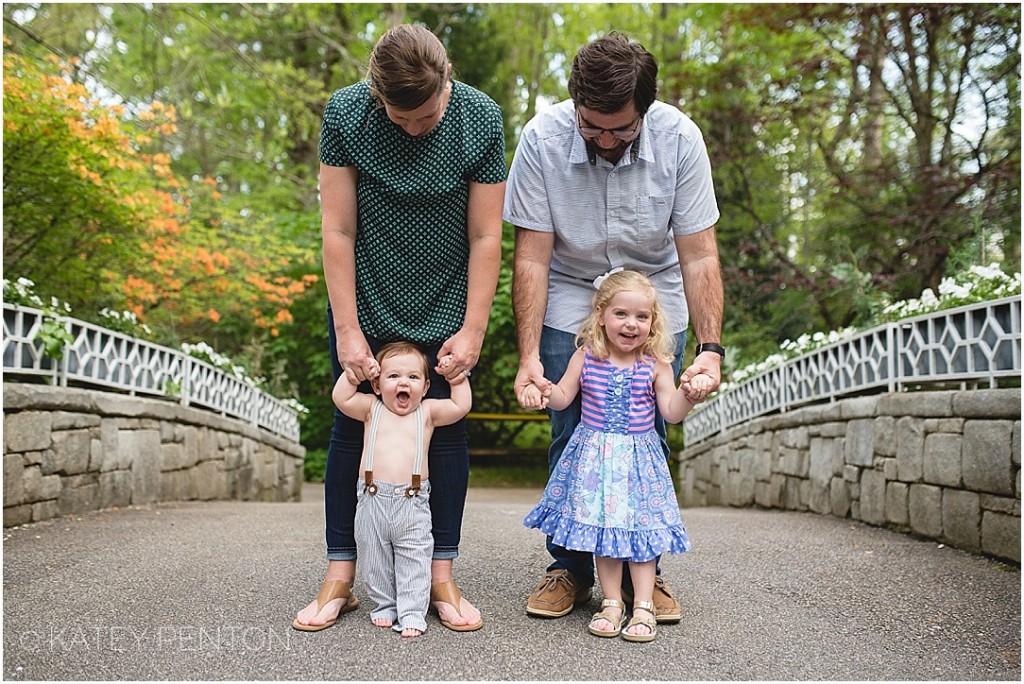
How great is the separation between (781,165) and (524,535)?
1061 centimetres

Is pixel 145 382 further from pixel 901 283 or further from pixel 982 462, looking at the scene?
pixel 901 283

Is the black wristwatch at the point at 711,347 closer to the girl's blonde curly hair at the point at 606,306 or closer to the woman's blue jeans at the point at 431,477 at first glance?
the girl's blonde curly hair at the point at 606,306

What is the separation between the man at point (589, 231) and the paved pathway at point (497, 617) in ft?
0.99

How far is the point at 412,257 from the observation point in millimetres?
2473

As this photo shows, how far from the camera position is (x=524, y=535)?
402 centimetres

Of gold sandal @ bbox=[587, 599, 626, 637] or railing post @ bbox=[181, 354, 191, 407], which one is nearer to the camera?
gold sandal @ bbox=[587, 599, 626, 637]

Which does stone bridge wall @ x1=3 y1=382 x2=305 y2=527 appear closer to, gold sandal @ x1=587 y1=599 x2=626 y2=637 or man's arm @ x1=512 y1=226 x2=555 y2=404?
man's arm @ x1=512 y1=226 x2=555 y2=404

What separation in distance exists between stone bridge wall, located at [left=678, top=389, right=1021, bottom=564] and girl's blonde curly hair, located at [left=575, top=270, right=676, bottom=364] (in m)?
1.75

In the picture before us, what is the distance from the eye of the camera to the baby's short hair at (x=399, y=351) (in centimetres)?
248

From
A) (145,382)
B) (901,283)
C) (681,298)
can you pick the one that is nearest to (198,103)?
(145,382)

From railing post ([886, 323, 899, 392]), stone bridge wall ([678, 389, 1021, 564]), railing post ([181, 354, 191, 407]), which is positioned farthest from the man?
railing post ([181, 354, 191, 407])

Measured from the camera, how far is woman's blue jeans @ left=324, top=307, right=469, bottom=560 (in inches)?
99.8

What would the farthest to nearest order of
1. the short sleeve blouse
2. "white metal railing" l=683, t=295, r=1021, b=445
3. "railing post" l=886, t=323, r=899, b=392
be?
1. "railing post" l=886, t=323, r=899, b=392
2. "white metal railing" l=683, t=295, r=1021, b=445
3. the short sleeve blouse

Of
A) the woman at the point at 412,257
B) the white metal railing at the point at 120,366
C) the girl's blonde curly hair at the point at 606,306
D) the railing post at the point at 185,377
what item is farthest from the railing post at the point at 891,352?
the railing post at the point at 185,377
